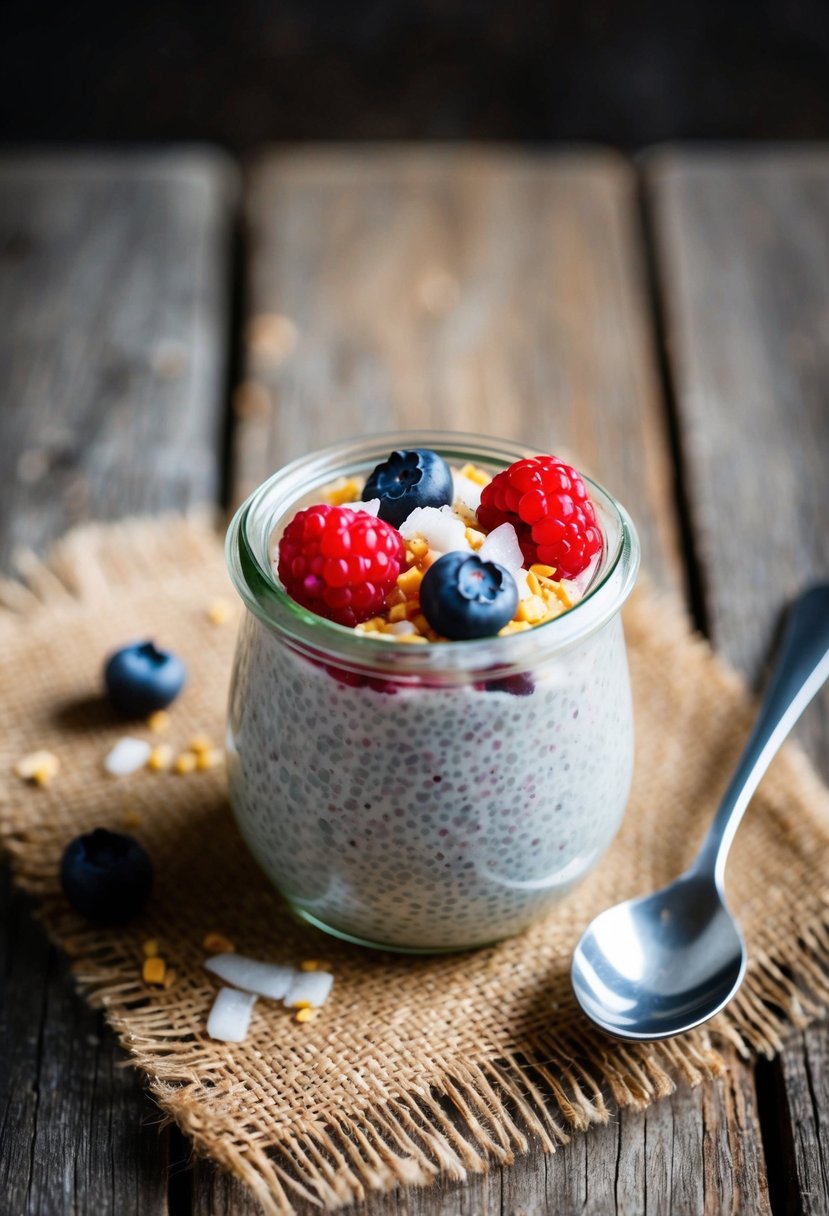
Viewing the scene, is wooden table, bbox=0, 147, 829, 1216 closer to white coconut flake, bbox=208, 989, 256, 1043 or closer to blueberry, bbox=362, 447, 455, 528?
white coconut flake, bbox=208, 989, 256, 1043

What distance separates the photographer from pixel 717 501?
1.68m

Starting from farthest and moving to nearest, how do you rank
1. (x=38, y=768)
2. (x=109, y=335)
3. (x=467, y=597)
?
(x=109, y=335), (x=38, y=768), (x=467, y=597)

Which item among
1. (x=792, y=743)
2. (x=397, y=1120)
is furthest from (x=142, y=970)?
(x=792, y=743)

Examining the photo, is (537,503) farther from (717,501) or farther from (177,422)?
(177,422)

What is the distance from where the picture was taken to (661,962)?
42.1 inches

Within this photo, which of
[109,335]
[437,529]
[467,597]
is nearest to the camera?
[467,597]

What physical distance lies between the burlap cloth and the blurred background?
8.69 ft

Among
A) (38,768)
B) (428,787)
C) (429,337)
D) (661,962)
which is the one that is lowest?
(38,768)

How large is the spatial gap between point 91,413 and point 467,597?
1.12 metres

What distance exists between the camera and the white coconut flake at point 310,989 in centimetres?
106

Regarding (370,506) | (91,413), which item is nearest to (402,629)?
(370,506)

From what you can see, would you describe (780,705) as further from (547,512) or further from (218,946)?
(218,946)

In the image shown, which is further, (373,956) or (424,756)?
(373,956)

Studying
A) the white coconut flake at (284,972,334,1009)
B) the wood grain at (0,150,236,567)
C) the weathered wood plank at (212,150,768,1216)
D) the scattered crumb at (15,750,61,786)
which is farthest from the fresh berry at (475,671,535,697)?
the wood grain at (0,150,236,567)
